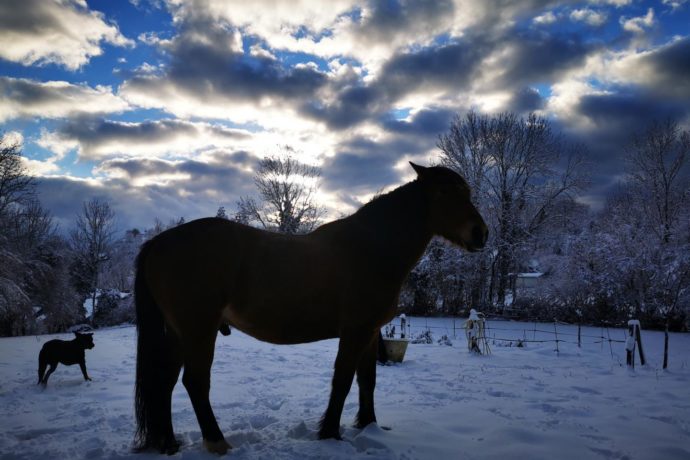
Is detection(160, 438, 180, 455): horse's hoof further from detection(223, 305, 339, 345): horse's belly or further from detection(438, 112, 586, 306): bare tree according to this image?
detection(438, 112, 586, 306): bare tree

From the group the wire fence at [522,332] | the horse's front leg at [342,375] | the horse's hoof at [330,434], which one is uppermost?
the horse's front leg at [342,375]

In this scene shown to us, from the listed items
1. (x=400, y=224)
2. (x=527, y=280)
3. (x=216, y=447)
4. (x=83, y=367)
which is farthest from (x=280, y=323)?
(x=527, y=280)

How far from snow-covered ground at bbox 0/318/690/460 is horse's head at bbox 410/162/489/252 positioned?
1.87m

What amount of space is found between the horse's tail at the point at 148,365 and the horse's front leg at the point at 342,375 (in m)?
1.38

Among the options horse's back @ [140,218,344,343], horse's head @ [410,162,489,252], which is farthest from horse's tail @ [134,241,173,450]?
horse's head @ [410,162,489,252]

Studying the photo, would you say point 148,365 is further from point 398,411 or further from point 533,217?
point 533,217

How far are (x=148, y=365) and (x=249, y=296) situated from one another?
102 cm

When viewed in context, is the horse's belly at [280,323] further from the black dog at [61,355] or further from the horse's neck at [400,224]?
the black dog at [61,355]

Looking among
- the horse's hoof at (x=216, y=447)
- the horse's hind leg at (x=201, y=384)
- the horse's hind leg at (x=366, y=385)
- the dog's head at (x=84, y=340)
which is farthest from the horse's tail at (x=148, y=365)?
the dog's head at (x=84, y=340)

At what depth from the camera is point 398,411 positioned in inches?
183

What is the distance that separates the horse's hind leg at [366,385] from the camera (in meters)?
3.91

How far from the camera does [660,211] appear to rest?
947 inches

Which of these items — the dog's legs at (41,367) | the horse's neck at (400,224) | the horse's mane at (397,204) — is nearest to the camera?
the horse's neck at (400,224)

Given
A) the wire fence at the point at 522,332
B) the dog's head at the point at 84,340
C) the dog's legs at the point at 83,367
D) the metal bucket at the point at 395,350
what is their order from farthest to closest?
the wire fence at the point at 522,332 → the metal bucket at the point at 395,350 → the dog's head at the point at 84,340 → the dog's legs at the point at 83,367
